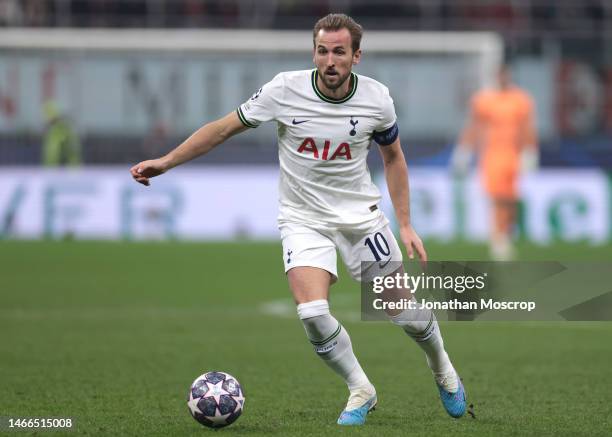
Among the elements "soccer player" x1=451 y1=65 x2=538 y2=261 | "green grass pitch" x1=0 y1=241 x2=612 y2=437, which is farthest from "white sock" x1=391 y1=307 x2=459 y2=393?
"soccer player" x1=451 y1=65 x2=538 y2=261

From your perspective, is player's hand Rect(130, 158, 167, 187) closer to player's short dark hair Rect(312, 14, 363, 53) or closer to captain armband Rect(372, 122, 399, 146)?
player's short dark hair Rect(312, 14, 363, 53)

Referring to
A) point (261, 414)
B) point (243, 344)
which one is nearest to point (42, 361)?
point (243, 344)

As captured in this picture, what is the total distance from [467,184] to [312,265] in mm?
15739

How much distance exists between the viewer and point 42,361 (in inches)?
380

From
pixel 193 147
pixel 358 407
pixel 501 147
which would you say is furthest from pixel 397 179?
pixel 501 147

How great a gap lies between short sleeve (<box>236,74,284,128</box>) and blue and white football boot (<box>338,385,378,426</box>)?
1527mm

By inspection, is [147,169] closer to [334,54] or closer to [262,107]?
[262,107]

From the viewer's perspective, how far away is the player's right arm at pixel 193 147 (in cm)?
668

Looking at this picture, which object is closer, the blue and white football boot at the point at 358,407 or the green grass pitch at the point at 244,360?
the blue and white football boot at the point at 358,407

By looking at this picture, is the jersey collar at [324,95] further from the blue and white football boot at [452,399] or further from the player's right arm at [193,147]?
the blue and white football boot at [452,399]

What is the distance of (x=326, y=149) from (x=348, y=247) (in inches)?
21.9

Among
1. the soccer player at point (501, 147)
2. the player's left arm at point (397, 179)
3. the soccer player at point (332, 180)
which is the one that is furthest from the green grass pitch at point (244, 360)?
the soccer player at point (501, 147)

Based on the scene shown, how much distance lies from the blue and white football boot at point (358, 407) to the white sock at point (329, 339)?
4 centimetres

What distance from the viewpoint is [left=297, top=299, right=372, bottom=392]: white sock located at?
6.75m
